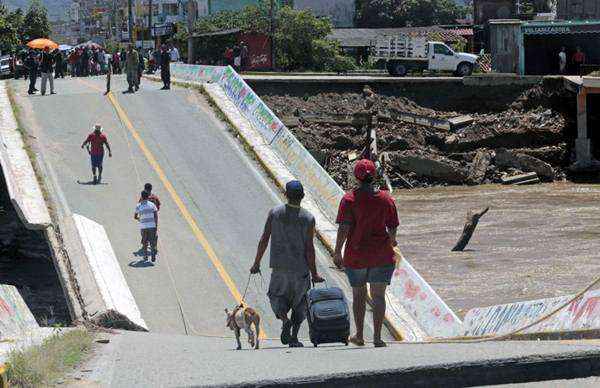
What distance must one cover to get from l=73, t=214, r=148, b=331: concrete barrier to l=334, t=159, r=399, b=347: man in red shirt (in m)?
5.98

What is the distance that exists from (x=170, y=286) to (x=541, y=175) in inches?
1149

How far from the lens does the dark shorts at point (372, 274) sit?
10.2 m

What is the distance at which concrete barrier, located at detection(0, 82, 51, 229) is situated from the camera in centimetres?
2134

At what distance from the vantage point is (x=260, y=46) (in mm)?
72375

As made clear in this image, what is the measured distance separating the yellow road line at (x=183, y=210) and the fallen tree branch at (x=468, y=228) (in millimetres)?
7935

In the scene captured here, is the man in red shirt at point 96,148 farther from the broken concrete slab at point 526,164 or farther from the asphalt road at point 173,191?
the broken concrete slab at point 526,164

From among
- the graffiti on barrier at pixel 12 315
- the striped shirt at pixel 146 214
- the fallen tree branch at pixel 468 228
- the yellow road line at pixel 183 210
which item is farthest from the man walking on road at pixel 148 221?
the fallen tree branch at pixel 468 228

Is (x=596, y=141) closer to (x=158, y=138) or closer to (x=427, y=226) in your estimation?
(x=427, y=226)

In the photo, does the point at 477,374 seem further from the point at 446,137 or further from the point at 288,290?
the point at 446,137

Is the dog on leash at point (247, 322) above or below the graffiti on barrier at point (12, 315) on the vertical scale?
above

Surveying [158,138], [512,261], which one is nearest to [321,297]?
[512,261]

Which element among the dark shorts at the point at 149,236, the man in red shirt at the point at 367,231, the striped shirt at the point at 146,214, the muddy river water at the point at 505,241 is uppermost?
the man in red shirt at the point at 367,231

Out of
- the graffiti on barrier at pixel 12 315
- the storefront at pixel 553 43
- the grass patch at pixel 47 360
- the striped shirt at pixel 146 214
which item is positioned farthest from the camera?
the storefront at pixel 553 43

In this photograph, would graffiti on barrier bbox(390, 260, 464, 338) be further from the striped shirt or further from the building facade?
the building facade
